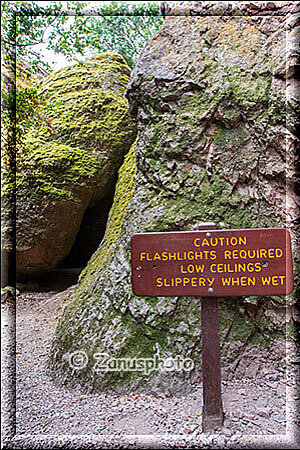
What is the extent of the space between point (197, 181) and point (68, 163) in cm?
299

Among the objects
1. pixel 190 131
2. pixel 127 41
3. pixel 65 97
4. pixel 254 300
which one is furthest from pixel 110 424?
pixel 127 41

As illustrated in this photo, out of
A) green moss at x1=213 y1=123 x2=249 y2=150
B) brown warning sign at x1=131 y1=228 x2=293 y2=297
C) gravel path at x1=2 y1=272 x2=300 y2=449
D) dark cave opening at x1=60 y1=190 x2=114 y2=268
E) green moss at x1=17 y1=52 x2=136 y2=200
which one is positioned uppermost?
green moss at x1=17 y1=52 x2=136 y2=200

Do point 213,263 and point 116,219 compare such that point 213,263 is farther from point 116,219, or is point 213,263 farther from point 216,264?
point 116,219

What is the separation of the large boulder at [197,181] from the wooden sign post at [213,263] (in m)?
0.96

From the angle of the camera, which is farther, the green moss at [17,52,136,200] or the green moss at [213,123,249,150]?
the green moss at [17,52,136,200]

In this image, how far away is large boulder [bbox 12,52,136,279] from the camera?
544 centimetres

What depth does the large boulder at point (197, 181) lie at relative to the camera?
118 inches

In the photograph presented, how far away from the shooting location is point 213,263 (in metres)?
2.04

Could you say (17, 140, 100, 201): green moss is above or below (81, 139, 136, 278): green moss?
above

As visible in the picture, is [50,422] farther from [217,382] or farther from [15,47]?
[15,47]

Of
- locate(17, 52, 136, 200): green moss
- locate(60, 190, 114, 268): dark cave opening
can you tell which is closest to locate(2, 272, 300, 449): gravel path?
locate(17, 52, 136, 200): green moss

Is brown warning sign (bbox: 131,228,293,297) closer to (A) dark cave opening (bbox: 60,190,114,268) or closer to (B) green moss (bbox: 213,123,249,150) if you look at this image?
(B) green moss (bbox: 213,123,249,150)

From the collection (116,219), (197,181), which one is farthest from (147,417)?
(116,219)

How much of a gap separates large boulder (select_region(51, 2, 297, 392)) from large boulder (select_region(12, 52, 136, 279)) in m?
1.82
